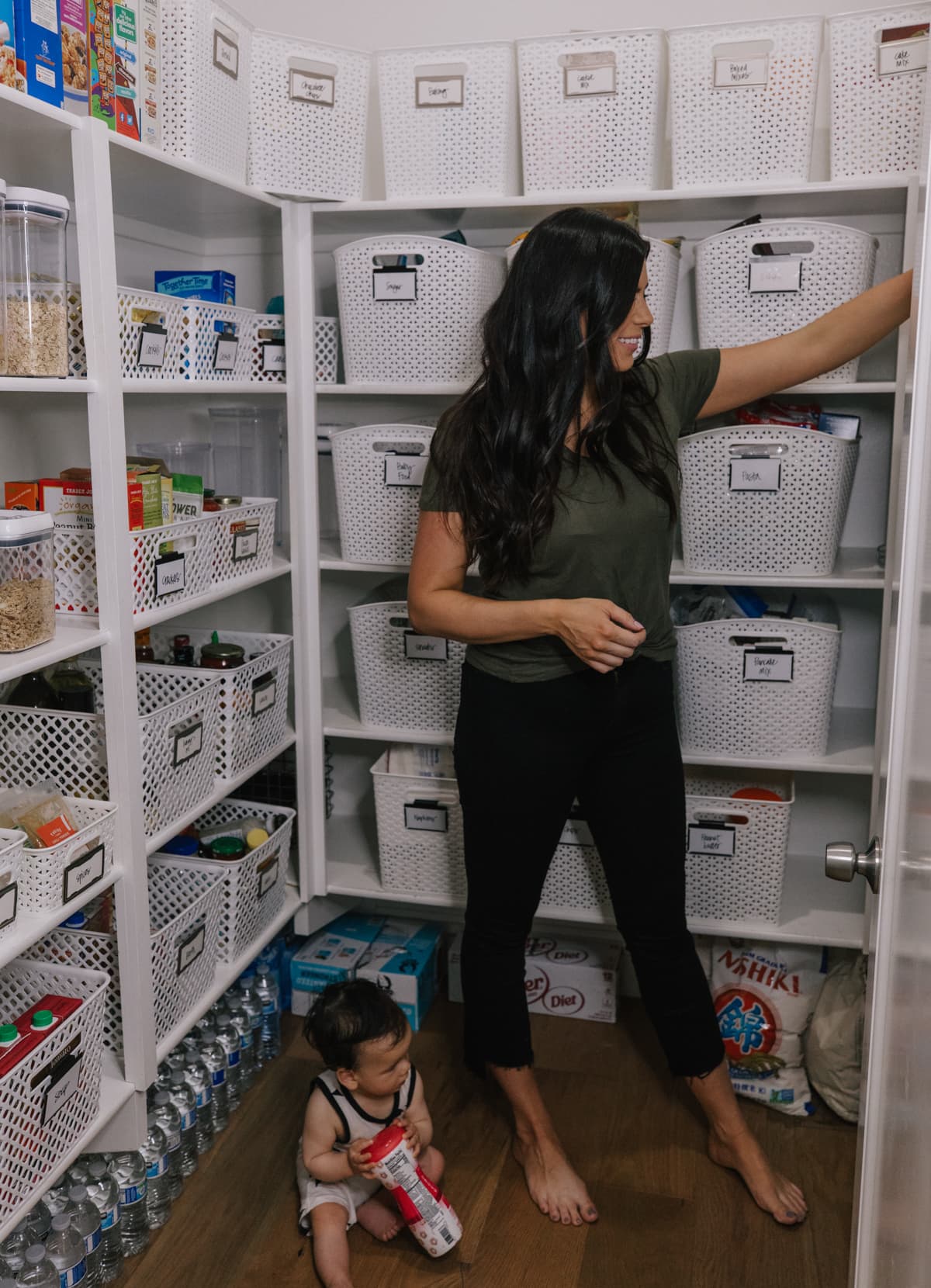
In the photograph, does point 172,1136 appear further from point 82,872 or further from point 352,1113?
point 82,872

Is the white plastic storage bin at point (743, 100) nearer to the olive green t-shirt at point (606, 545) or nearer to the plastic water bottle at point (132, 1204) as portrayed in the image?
the olive green t-shirt at point (606, 545)

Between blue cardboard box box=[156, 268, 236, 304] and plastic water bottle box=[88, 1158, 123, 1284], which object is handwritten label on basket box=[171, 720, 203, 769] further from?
blue cardboard box box=[156, 268, 236, 304]

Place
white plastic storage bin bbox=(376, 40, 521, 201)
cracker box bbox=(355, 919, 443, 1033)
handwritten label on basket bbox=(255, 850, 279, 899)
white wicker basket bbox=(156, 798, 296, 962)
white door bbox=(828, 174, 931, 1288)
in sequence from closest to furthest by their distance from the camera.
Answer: white door bbox=(828, 174, 931, 1288), white plastic storage bin bbox=(376, 40, 521, 201), white wicker basket bbox=(156, 798, 296, 962), handwritten label on basket bbox=(255, 850, 279, 899), cracker box bbox=(355, 919, 443, 1033)

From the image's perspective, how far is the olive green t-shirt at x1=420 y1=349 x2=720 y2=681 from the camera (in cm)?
176

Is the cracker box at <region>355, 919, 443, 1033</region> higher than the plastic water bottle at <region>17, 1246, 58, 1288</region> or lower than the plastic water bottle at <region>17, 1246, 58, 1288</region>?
higher

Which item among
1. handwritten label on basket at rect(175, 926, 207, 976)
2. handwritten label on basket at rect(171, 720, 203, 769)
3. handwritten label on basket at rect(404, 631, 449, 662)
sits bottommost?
handwritten label on basket at rect(175, 926, 207, 976)

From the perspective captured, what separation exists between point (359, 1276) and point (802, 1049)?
99 cm

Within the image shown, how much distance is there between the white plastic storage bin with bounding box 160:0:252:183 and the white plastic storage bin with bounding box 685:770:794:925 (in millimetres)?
1485

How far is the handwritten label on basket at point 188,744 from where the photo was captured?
1983 mm

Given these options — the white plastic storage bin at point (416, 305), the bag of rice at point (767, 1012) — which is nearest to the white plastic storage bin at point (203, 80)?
the white plastic storage bin at point (416, 305)

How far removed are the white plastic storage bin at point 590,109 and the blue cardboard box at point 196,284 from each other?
1.97 ft

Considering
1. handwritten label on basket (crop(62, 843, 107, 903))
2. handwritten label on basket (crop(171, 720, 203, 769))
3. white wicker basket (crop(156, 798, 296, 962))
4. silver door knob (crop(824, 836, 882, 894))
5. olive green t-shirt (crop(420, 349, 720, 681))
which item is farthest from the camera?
white wicker basket (crop(156, 798, 296, 962))

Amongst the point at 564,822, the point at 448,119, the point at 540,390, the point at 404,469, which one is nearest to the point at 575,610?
the point at 540,390

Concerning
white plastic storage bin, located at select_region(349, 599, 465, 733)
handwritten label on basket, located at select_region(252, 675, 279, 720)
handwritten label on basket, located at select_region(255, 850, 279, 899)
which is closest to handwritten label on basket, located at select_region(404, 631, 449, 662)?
white plastic storage bin, located at select_region(349, 599, 465, 733)
